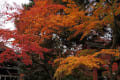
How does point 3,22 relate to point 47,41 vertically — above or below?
above

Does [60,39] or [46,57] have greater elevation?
[60,39]

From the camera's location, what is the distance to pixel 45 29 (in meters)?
8.55

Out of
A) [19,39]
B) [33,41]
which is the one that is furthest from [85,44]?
[19,39]

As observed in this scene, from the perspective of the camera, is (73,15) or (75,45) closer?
(73,15)

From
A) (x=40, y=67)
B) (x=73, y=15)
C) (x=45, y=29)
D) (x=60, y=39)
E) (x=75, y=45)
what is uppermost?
(x=73, y=15)

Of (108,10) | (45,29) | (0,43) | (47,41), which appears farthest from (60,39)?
(0,43)

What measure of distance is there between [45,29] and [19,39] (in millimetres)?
2547

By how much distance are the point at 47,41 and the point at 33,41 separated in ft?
Answer: 12.6

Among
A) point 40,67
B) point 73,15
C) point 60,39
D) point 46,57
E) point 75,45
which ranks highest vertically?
point 73,15

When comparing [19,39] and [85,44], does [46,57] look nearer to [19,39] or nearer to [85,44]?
[85,44]

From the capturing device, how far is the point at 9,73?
1014cm

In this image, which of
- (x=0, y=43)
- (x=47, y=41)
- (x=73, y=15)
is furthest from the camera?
(x=47, y=41)

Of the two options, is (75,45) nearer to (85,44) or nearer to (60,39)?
(85,44)

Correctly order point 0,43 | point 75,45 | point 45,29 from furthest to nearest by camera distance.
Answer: point 75,45 < point 45,29 < point 0,43
